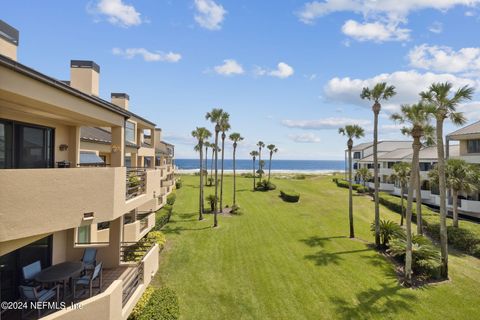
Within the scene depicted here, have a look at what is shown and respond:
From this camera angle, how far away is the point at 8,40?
12109 mm

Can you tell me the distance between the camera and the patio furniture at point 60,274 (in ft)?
32.4

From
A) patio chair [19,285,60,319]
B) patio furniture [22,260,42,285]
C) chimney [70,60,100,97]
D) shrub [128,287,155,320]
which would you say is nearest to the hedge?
shrub [128,287,155,320]

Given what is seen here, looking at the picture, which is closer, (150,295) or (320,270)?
(150,295)

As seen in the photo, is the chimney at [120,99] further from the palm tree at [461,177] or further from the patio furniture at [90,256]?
the palm tree at [461,177]

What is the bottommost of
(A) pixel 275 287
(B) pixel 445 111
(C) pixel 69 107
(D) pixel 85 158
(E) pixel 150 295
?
(A) pixel 275 287

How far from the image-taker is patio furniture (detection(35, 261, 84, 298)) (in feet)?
32.4

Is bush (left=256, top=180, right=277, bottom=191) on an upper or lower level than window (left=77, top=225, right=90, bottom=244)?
lower

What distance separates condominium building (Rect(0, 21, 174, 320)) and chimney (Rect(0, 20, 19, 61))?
4cm

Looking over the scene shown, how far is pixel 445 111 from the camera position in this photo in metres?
20.6

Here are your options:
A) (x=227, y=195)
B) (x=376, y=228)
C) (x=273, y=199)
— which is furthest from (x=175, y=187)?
(x=376, y=228)

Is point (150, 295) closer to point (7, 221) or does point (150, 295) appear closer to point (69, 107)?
point (7, 221)

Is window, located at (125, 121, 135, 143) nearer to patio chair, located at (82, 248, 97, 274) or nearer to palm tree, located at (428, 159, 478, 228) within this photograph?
patio chair, located at (82, 248, 97, 274)

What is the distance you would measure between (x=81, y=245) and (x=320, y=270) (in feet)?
58.2

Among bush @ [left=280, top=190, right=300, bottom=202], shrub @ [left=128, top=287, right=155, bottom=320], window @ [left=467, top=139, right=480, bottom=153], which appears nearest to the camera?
shrub @ [left=128, top=287, right=155, bottom=320]
